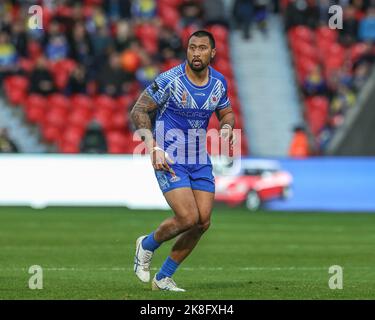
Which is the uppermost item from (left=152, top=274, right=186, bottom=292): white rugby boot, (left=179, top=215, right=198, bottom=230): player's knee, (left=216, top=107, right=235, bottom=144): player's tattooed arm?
(left=216, top=107, right=235, bottom=144): player's tattooed arm

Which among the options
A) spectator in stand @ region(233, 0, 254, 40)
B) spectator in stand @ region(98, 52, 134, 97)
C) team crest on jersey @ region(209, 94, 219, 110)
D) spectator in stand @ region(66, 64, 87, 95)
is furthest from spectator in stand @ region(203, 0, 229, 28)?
team crest on jersey @ region(209, 94, 219, 110)

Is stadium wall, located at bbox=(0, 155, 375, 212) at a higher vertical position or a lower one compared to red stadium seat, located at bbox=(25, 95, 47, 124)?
lower

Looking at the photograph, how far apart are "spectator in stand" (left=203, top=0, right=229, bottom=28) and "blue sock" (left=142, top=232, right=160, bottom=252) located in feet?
77.7

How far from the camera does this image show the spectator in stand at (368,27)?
118 feet

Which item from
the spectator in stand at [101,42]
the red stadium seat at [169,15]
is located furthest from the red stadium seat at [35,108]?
the red stadium seat at [169,15]

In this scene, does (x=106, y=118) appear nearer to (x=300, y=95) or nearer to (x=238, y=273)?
(x=300, y=95)

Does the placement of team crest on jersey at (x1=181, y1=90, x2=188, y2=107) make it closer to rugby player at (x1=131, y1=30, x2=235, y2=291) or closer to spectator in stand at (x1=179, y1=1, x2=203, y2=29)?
rugby player at (x1=131, y1=30, x2=235, y2=291)

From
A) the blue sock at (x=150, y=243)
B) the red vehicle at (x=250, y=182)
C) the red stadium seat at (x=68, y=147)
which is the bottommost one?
the red vehicle at (x=250, y=182)

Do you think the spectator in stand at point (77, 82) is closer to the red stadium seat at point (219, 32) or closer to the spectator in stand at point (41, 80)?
the spectator in stand at point (41, 80)

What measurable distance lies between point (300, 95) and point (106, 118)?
585 cm

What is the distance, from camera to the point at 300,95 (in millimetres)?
35312

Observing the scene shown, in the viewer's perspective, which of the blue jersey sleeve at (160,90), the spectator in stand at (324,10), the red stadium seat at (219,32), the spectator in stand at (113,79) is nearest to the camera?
the blue jersey sleeve at (160,90)

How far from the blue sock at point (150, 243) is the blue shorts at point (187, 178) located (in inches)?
20.6

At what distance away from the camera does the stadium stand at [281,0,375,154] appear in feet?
110
